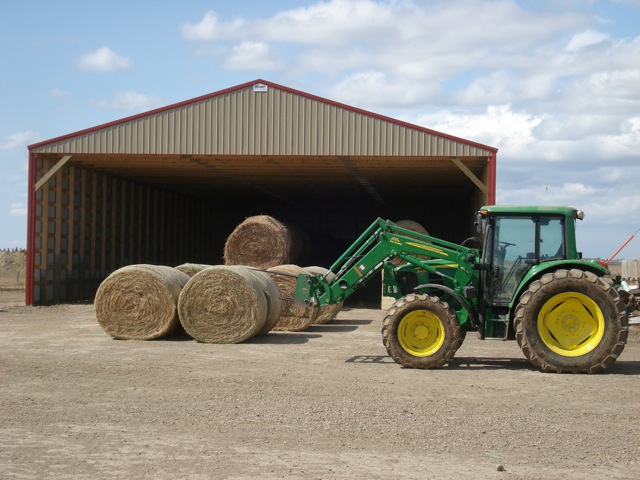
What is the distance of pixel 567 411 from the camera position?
7578 mm

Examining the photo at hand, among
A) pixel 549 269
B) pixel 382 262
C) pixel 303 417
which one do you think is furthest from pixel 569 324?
pixel 303 417

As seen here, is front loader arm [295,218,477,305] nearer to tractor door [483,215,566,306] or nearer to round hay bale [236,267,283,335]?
tractor door [483,215,566,306]

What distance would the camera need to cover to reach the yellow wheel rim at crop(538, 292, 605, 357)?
10.1 m

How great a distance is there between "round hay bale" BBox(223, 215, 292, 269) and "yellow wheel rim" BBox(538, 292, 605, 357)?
10.6m

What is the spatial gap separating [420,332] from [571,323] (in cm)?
173

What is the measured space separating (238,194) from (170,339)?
16.9 meters

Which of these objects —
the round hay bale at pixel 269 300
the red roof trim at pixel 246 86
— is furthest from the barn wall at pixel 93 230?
the round hay bale at pixel 269 300

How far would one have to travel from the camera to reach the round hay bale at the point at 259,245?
20297 millimetres

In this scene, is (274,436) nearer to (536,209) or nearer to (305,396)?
(305,396)

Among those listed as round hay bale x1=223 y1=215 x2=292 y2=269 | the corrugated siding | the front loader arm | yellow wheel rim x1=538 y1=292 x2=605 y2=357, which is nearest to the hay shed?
the corrugated siding

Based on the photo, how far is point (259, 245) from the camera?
20.4 m

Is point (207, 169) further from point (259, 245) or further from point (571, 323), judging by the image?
point (571, 323)

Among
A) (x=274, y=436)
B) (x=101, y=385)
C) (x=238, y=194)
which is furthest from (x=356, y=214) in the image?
(x=274, y=436)

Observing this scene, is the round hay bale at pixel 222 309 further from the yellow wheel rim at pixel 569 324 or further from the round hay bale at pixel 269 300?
the yellow wheel rim at pixel 569 324
